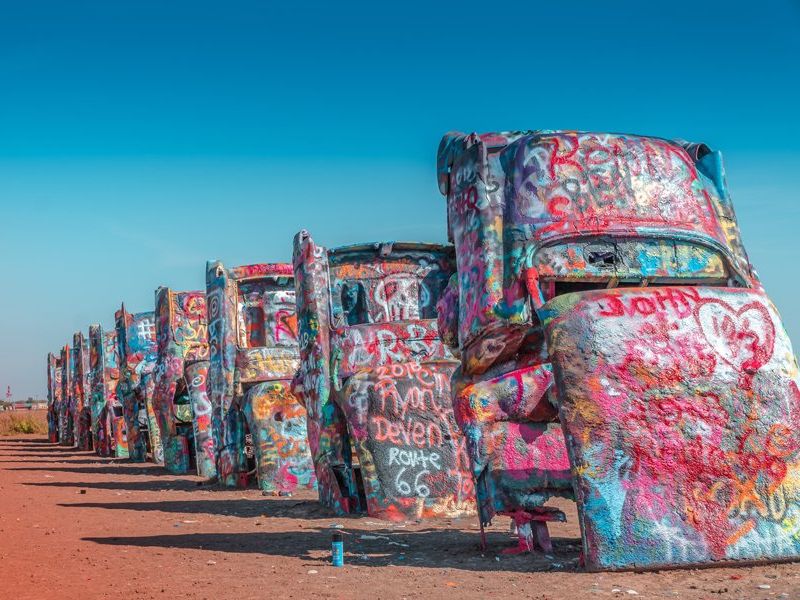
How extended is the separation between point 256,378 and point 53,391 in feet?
108

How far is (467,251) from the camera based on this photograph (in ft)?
26.8

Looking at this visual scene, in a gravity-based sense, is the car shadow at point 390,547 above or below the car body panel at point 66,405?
below

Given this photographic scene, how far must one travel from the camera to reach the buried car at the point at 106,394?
3122 centimetres

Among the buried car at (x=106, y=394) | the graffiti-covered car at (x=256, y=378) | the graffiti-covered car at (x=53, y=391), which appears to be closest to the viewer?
the graffiti-covered car at (x=256, y=378)

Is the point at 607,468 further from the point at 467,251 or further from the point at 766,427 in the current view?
the point at 467,251

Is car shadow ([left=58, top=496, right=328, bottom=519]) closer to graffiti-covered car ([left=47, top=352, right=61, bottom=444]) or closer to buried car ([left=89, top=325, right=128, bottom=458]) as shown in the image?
buried car ([left=89, top=325, right=128, bottom=458])

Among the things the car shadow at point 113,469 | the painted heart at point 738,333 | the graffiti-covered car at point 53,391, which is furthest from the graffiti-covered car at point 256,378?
the graffiti-covered car at point 53,391

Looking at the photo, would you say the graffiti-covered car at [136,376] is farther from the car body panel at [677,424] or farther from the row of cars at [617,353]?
the car body panel at [677,424]

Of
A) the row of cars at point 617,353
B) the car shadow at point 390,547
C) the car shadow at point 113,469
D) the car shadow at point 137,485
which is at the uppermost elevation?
the row of cars at point 617,353

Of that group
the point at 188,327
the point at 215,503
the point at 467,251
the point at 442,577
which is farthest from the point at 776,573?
the point at 188,327

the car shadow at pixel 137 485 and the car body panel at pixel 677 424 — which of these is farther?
the car shadow at pixel 137 485

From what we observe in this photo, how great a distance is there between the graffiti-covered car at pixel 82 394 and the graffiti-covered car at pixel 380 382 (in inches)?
886

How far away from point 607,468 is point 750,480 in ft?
3.30

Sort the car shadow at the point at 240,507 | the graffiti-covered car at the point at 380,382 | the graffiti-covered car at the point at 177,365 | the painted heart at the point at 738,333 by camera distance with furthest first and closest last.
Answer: the graffiti-covered car at the point at 177,365, the car shadow at the point at 240,507, the graffiti-covered car at the point at 380,382, the painted heart at the point at 738,333
